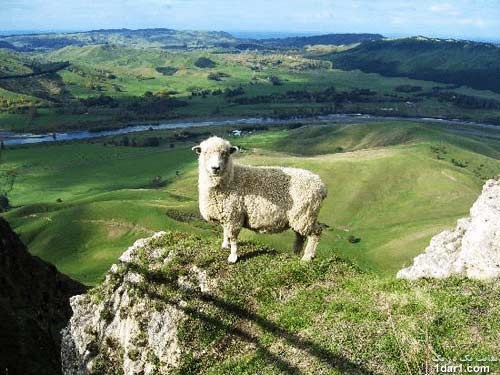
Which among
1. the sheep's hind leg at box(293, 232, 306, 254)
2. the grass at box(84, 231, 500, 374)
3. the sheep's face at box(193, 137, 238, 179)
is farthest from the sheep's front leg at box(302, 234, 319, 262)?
the sheep's face at box(193, 137, 238, 179)

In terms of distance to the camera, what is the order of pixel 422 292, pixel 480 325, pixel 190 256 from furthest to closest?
pixel 190 256
pixel 422 292
pixel 480 325

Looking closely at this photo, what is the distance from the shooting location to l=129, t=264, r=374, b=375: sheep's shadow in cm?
1359

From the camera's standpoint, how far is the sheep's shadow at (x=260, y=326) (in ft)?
44.6

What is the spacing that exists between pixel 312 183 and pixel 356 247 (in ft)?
285

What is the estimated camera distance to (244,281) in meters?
18.0

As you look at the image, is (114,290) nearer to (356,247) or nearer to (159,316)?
(159,316)

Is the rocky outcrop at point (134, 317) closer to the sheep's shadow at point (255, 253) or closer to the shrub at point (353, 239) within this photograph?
the sheep's shadow at point (255, 253)

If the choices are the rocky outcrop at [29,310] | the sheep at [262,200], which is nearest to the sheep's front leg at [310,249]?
the sheep at [262,200]

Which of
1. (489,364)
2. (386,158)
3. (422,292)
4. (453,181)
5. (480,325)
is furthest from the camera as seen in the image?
(386,158)

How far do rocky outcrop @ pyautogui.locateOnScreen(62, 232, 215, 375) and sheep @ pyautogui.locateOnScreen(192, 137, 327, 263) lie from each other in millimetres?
2583

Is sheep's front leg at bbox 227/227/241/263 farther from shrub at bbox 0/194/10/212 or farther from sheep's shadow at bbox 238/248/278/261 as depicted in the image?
shrub at bbox 0/194/10/212

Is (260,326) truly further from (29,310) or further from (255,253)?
(29,310)

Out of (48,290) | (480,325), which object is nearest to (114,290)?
(480,325)

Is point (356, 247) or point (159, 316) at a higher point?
point (159, 316)
